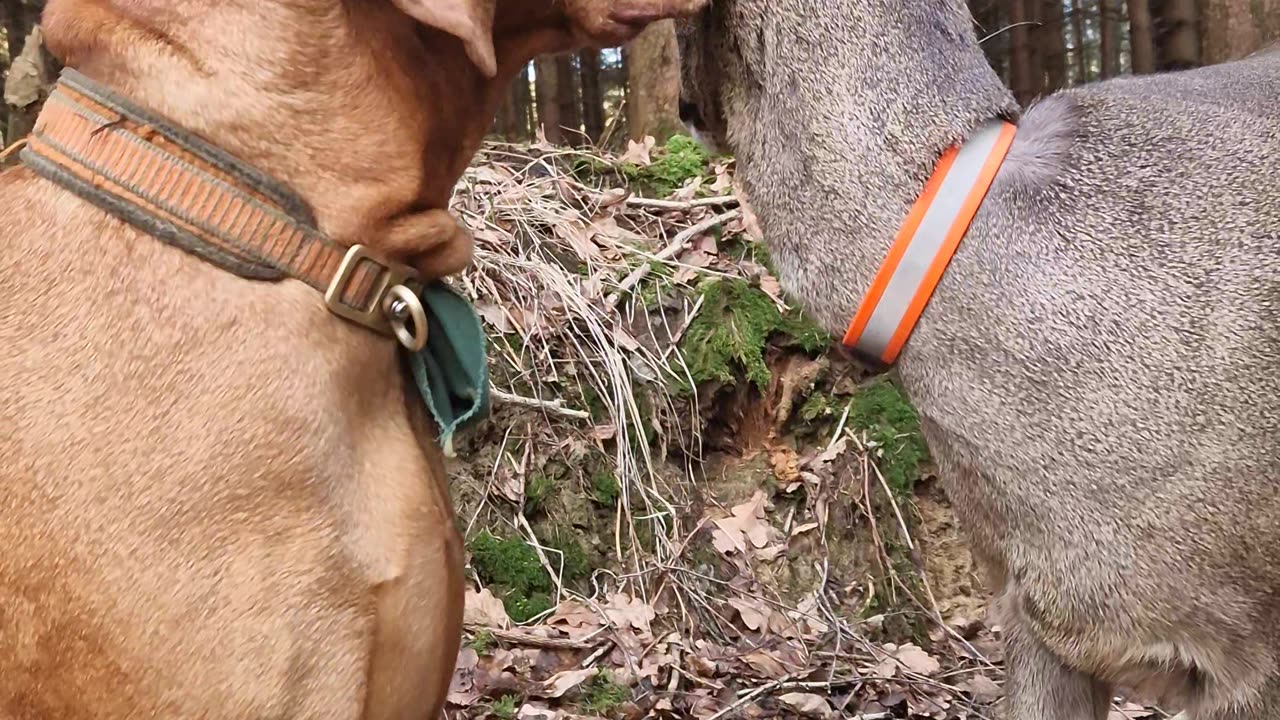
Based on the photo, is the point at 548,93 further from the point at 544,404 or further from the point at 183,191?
the point at 183,191

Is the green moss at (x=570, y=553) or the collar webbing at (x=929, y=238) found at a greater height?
the collar webbing at (x=929, y=238)

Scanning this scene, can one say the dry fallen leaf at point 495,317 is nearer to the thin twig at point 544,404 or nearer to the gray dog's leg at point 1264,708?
the thin twig at point 544,404

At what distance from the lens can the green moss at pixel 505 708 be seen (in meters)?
2.90

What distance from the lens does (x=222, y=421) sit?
1486 mm

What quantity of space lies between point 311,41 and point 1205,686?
1.54 meters

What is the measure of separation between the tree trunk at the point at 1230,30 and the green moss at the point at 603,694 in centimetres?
268

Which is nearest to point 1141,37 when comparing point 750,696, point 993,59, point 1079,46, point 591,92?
point 1079,46

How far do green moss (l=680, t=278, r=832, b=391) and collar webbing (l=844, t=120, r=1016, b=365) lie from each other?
75.4 inches

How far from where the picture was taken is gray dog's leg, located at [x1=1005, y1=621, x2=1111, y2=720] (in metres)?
1.94

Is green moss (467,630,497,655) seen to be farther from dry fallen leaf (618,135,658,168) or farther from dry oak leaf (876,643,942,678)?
dry fallen leaf (618,135,658,168)

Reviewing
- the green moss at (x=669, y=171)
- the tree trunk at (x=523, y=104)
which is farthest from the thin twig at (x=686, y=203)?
the tree trunk at (x=523, y=104)

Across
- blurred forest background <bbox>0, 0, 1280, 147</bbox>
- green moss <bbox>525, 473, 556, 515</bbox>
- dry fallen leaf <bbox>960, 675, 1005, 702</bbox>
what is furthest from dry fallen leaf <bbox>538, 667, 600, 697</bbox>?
blurred forest background <bbox>0, 0, 1280, 147</bbox>

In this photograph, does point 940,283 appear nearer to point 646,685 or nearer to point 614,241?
point 646,685

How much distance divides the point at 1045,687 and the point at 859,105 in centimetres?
103
